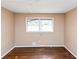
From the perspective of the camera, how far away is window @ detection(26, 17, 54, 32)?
7.13 m

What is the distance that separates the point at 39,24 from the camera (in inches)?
283

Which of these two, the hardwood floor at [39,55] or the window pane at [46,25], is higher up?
the window pane at [46,25]

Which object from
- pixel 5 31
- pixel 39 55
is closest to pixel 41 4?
pixel 5 31

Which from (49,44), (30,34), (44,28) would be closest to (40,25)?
(44,28)

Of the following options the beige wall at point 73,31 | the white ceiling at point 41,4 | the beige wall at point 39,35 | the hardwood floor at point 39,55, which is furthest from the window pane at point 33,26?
the white ceiling at point 41,4

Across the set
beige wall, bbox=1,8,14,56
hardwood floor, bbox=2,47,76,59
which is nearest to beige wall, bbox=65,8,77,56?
hardwood floor, bbox=2,47,76,59

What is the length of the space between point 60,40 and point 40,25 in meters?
1.59

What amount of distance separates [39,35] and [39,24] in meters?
0.72

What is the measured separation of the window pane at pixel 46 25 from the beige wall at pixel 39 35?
0.27 meters

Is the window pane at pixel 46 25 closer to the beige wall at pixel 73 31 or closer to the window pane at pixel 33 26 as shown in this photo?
the window pane at pixel 33 26

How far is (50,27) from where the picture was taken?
719 cm

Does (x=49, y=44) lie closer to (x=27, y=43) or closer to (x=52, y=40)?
(x=52, y=40)

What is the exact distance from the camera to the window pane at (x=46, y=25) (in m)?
A: 7.16

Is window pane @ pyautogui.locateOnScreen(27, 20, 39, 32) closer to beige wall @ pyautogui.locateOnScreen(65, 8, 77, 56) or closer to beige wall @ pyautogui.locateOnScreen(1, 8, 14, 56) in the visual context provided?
beige wall @ pyautogui.locateOnScreen(1, 8, 14, 56)
